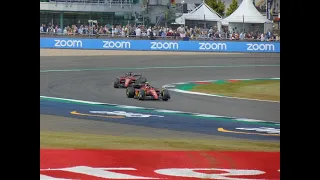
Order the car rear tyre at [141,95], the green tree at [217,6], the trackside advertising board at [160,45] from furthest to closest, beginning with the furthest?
the trackside advertising board at [160,45] < the car rear tyre at [141,95] < the green tree at [217,6]

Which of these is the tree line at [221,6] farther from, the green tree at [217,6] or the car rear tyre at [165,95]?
the car rear tyre at [165,95]

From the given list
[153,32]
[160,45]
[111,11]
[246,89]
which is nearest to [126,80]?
[160,45]

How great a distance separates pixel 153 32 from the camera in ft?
28.8

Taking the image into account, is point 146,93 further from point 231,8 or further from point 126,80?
point 231,8

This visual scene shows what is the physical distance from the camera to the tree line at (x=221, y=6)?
845cm

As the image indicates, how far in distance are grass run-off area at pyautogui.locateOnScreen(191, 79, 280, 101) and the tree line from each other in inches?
59.3

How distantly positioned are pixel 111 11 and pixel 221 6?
166 centimetres

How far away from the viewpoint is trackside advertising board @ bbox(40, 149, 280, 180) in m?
4.93

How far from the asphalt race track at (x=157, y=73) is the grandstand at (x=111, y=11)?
109 centimetres

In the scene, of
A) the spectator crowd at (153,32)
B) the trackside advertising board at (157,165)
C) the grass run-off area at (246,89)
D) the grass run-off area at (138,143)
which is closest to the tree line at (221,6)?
the spectator crowd at (153,32)
